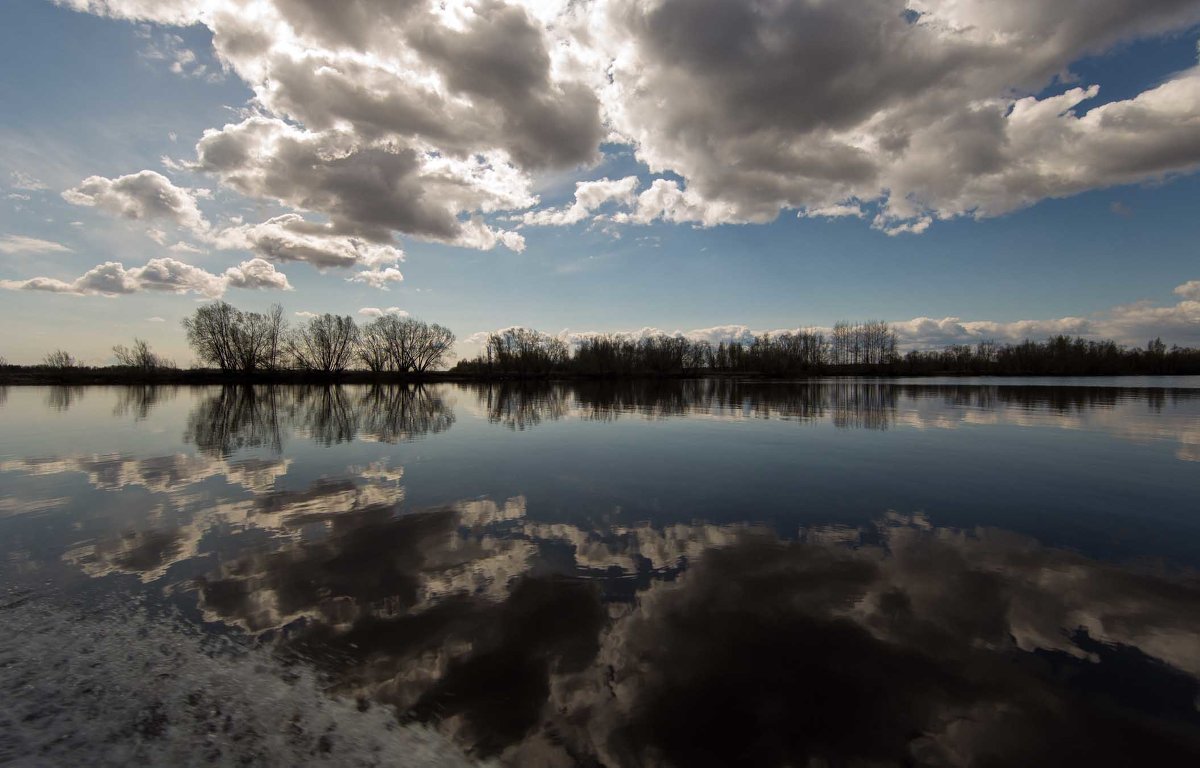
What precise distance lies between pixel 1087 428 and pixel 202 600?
30609 millimetres

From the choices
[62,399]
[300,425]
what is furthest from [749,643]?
[62,399]

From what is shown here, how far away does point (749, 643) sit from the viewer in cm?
518

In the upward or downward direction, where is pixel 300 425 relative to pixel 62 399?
downward

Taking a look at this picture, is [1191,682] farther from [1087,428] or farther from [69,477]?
[1087,428]

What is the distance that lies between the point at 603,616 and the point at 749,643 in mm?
1658

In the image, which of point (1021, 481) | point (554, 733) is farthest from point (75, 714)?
point (1021, 481)

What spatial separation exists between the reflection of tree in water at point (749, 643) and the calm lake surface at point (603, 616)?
3 cm

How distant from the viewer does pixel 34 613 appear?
566 centimetres

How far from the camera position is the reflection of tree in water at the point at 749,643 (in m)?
3.88

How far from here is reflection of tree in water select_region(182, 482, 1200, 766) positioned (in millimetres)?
3885

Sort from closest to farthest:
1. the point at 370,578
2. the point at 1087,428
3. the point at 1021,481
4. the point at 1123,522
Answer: the point at 370,578 → the point at 1123,522 → the point at 1021,481 → the point at 1087,428

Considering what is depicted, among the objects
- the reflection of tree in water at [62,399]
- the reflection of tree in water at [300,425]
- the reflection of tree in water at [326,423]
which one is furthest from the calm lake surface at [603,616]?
the reflection of tree in water at [62,399]

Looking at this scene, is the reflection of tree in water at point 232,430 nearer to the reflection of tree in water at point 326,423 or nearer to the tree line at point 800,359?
the reflection of tree in water at point 326,423

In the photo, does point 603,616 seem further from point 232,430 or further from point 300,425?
point 300,425
